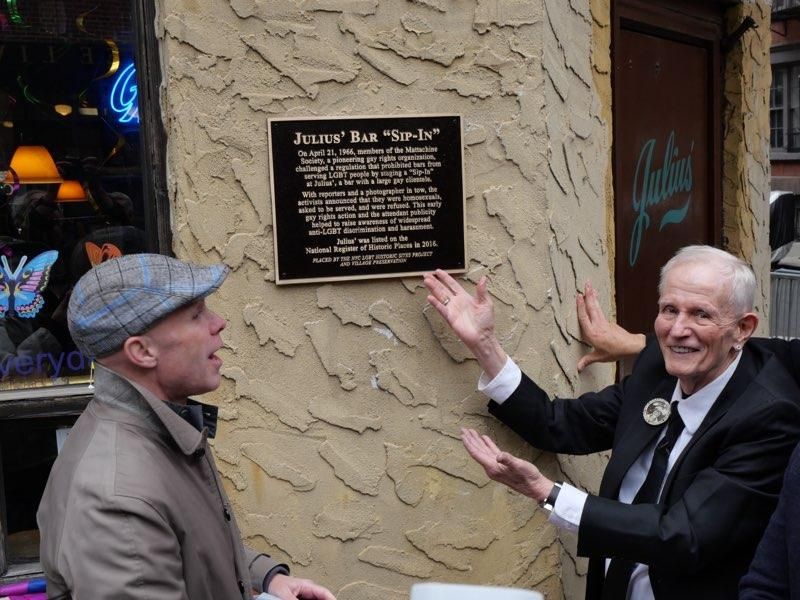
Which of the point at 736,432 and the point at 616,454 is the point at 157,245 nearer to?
the point at 616,454

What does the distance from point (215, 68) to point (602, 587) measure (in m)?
2.09

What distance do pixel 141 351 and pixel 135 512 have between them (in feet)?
1.29

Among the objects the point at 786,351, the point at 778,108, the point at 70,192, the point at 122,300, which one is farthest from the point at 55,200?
the point at 778,108

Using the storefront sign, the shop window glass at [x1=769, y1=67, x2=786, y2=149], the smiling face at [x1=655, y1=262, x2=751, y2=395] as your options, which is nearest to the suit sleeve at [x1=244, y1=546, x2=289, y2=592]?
the smiling face at [x1=655, y1=262, x2=751, y2=395]

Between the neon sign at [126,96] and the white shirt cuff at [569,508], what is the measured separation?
1831 mm

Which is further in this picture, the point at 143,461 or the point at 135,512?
the point at 143,461

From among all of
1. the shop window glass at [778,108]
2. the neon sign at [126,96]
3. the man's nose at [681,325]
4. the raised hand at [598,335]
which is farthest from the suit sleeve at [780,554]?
the shop window glass at [778,108]

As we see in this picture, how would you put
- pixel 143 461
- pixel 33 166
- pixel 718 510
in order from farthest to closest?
pixel 33 166 → pixel 718 510 → pixel 143 461

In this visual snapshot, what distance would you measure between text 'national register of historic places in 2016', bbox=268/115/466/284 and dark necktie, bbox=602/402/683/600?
0.93 meters

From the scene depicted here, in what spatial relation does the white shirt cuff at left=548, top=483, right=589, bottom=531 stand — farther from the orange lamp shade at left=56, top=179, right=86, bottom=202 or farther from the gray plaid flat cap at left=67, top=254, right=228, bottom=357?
the orange lamp shade at left=56, top=179, right=86, bottom=202

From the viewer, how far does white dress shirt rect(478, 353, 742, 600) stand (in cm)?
282

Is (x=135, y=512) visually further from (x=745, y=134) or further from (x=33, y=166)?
(x=745, y=134)

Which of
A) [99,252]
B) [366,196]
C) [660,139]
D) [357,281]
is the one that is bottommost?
[357,281]

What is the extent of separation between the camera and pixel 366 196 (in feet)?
10.8
